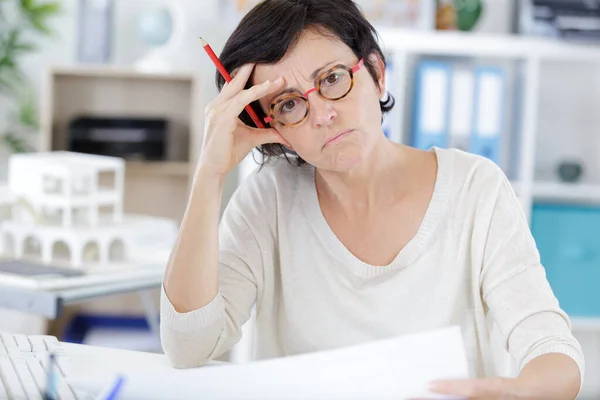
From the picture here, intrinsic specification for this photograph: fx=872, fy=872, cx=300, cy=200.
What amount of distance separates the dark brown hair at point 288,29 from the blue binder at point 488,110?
1736mm

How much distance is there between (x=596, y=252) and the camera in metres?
3.21

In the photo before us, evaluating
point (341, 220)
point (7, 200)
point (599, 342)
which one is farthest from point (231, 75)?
point (599, 342)

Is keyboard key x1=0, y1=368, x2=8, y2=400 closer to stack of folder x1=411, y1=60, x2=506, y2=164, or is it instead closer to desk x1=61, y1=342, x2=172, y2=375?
desk x1=61, y1=342, x2=172, y2=375

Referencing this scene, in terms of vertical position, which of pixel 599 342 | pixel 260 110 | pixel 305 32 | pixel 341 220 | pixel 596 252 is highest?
pixel 305 32

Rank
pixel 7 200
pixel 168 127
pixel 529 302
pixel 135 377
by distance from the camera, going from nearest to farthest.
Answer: pixel 135 377, pixel 529 302, pixel 7 200, pixel 168 127

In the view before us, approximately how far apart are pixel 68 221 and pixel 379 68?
3.62 ft

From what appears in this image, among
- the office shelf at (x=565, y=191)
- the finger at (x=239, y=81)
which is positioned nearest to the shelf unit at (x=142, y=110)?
the office shelf at (x=565, y=191)

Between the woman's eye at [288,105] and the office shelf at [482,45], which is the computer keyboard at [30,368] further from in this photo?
the office shelf at [482,45]

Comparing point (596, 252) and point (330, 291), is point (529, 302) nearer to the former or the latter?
point (330, 291)

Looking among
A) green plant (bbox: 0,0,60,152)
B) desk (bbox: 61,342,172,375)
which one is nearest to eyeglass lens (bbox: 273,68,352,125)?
desk (bbox: 61,342,172,375)

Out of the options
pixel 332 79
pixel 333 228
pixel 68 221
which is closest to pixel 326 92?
pixel 332 79

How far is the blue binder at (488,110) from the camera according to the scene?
3.08 meters

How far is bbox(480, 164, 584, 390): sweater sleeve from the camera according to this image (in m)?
1.21

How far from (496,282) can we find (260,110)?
0.47 m
